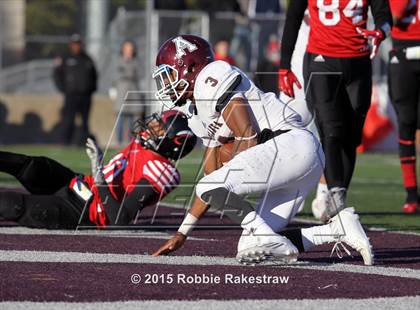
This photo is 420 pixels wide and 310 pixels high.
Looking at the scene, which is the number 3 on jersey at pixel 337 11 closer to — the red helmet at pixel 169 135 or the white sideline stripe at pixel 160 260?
the red helmet at pixel 169 135

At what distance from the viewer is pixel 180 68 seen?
5.38m

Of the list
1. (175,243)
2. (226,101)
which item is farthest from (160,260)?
(226,101)

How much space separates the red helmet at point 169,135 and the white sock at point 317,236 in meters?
1.39

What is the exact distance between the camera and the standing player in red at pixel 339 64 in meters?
6.91

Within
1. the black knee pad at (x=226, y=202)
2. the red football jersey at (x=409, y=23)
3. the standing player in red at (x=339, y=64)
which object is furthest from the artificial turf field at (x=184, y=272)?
the red football jersey at (x=409, y=23)

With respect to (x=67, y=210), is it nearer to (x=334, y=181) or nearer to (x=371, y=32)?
(x=334, y=181)

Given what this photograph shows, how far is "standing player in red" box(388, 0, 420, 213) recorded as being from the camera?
826cm

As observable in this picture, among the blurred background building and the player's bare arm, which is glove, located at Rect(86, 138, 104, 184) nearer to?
the player's bare arm

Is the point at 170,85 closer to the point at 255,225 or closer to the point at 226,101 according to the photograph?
the point at 226,101

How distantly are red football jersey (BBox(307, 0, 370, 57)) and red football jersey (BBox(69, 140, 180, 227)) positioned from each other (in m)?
1.44

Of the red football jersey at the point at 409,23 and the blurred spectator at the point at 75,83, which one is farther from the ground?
the red football jersey at the point at 409,23

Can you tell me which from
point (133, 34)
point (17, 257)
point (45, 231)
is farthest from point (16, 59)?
point (17, 257)

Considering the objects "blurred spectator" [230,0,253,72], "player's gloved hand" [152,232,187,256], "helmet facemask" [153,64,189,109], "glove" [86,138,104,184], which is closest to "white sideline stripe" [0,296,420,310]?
"player's gloved hand" [152,232,187,256]

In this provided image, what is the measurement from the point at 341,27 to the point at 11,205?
2.45 m
